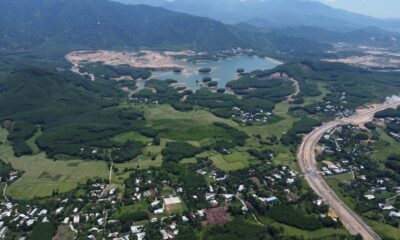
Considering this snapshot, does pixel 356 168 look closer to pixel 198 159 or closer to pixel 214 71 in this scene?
pixel 198 159

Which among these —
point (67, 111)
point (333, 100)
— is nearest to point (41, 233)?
point (67, 111)

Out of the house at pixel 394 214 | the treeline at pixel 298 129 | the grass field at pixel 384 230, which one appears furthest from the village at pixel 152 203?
the treeline at pixel 298 129

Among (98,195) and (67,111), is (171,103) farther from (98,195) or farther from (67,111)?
(98,195)

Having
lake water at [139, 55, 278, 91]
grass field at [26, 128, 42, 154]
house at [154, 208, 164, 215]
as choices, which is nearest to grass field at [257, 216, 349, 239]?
house at [154, 208, 164, 215]

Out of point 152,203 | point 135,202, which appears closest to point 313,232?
→ point 152,203

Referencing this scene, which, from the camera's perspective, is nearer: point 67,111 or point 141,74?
point 67,111

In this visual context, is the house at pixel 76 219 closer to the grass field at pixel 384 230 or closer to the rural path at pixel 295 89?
the grass field at pixel 384 230
